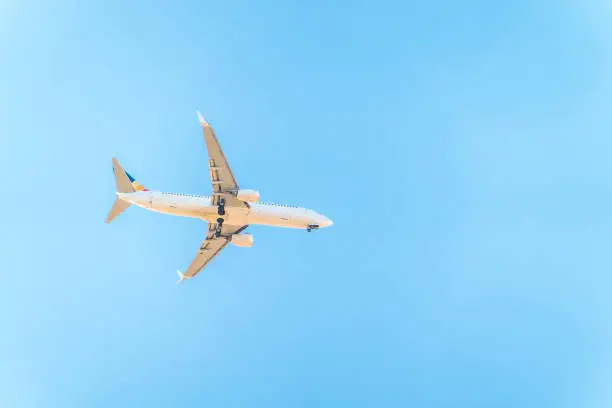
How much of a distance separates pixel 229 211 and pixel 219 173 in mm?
5207

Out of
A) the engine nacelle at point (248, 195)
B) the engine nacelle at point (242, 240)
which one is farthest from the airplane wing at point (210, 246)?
the engine nacelle at point (248, 195)

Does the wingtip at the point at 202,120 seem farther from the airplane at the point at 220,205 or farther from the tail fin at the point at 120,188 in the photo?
the tail fin at the point at 120,188

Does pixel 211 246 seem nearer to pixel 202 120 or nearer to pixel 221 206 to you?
pixel 221 206

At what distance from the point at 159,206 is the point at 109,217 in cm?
556

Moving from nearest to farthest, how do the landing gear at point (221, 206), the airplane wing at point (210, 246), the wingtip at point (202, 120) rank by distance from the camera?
the wingtip at point (202, 120), the landing gear at point (221, 206), the airplane wing at point (210, 246)

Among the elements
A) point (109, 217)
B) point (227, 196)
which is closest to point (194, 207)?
point (227, 196)

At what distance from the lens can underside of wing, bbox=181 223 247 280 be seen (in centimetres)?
8012

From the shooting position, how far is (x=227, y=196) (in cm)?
7231

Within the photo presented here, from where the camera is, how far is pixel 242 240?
79.6 m

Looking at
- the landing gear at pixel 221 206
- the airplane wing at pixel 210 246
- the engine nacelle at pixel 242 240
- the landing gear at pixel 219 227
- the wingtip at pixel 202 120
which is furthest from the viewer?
the airplane wing at pixel 210 246

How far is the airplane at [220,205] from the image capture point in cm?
7025

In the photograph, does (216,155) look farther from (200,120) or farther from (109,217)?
(109,217)

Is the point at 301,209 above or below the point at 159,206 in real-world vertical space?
above

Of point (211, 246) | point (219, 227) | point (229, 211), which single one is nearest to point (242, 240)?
point (219, 227)
